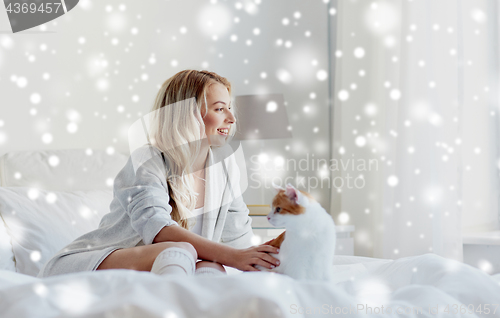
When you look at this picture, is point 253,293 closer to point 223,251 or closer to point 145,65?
point 223,251

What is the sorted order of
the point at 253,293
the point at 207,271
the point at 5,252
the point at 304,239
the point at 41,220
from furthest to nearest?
the point at 41,220 < the point at 5,252 < the point at 207,271 < the point at 304,239 < the point at 253,293

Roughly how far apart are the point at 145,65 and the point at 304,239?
1433mm

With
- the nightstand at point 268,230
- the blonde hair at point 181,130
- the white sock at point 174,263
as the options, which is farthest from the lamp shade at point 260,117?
the white sock at point 174,263

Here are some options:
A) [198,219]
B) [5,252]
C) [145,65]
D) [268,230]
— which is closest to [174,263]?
[198,219]

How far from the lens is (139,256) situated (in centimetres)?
85

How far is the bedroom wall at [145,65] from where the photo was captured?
1.47 metres

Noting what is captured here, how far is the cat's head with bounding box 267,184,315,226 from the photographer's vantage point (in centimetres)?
70

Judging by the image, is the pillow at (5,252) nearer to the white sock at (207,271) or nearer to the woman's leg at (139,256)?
the woman's leg at (139,256)

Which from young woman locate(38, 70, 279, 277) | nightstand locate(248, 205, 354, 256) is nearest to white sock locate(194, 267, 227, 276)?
young woman locate(38, 70, 279, 277)

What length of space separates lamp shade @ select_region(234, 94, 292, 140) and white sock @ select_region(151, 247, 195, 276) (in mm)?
1193

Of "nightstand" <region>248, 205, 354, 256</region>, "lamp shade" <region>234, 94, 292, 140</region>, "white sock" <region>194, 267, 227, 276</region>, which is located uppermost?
"lamp shade" <region>234, 94, 292, 140</region>

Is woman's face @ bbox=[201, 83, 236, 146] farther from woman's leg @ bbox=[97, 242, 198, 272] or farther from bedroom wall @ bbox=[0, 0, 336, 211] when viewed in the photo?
bedroom wall @ bbox=[0, 0, 336, 211]

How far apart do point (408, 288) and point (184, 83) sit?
0.80m

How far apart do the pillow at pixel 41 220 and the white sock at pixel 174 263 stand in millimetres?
440
